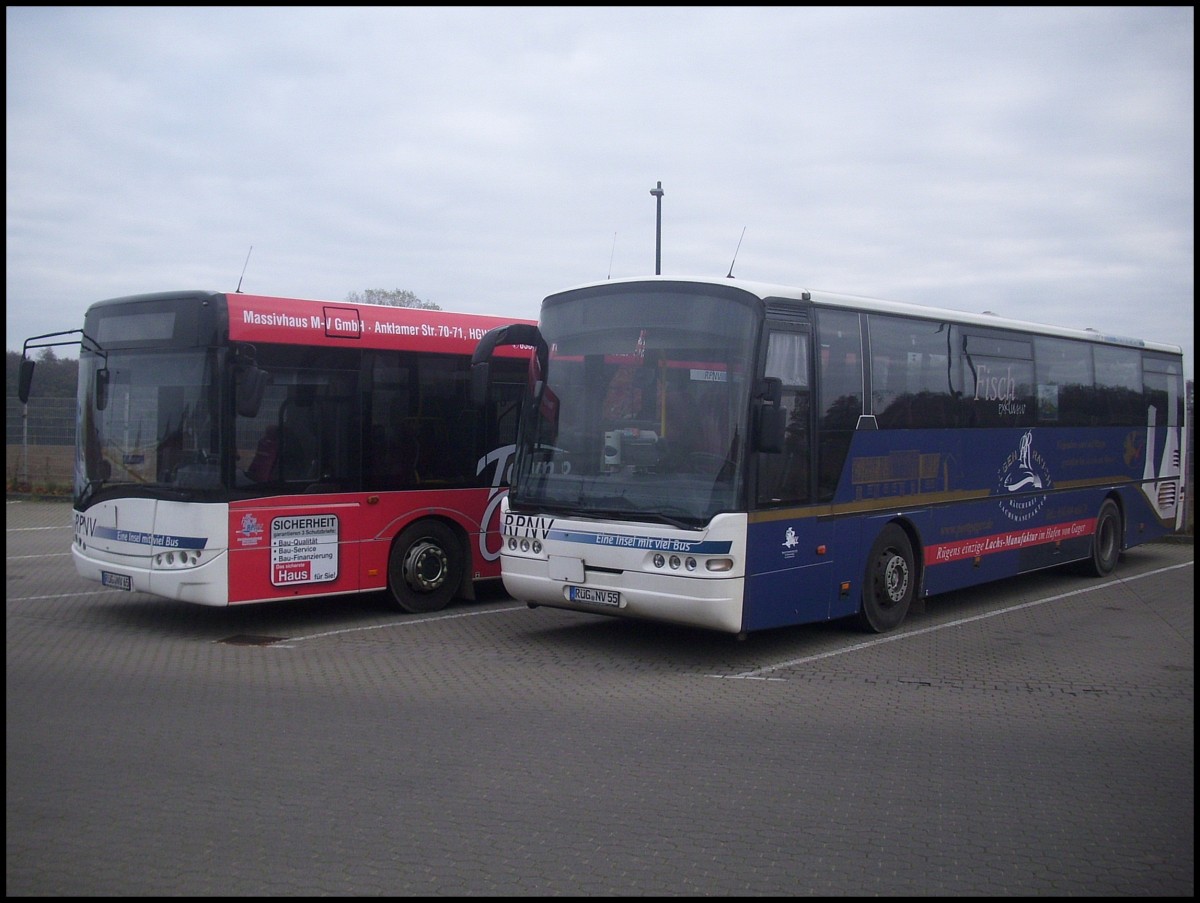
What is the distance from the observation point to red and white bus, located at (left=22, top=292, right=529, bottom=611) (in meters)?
10.2

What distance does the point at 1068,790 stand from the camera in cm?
612

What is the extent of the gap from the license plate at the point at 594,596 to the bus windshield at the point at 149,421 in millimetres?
3424

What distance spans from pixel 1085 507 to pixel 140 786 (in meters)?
13.2

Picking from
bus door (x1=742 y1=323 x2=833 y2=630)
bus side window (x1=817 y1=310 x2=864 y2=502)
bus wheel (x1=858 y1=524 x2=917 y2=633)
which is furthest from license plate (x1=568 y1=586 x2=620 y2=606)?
bus wheel (x1=858 y1=524 x2=917 y2=633)

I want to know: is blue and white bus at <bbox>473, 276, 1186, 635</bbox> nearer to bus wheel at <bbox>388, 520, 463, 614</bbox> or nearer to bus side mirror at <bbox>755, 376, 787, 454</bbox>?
A: bus side mirror at <bbox>755, 376, 787, 454</bbox>

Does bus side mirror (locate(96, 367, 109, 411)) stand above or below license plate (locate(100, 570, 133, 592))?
above

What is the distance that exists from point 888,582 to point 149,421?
7385 mm

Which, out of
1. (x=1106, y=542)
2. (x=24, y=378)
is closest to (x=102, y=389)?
(x=24, y=378)

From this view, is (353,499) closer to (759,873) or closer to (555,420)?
(555,420)

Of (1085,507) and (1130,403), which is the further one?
(1130,403)

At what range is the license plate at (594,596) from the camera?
31.3ft

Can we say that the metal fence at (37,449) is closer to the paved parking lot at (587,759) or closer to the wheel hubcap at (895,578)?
the paved parking lot at (587,759)

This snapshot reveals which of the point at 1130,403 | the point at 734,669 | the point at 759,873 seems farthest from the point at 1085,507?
the point at 759,873

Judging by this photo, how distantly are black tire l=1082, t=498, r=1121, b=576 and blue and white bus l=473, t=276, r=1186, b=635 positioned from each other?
349cm
